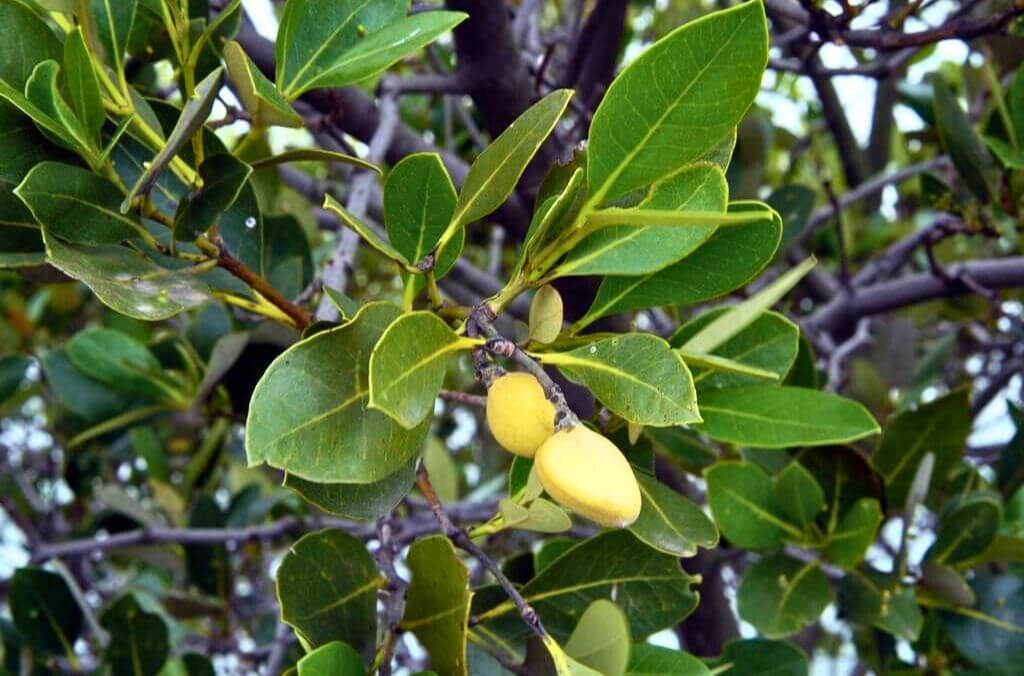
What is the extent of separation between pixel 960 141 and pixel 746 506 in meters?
0.61

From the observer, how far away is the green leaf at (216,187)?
75 centimetres

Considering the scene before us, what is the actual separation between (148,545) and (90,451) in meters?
0.36

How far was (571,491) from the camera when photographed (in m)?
0.60

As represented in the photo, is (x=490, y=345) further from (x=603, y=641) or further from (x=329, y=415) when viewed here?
(x=603, y=641)

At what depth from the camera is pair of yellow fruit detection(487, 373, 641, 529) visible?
60 centimetres

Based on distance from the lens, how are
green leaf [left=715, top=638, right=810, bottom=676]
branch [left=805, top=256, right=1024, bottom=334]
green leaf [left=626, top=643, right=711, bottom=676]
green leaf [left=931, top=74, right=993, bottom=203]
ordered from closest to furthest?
green leaf [left=626, top=643, right=711, bottom=676], green leaf [left=715, top=638, right=810, bottom=676], green leaf [left=931, top=74, right=993, bottom=203], branch [left=805, top=256, right=1024, bottom=334]

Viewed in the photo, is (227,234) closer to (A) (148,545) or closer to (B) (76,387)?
(B) (76,387)

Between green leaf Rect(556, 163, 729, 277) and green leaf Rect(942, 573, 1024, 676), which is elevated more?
green leaf Rect(556, 163, 729, 277)

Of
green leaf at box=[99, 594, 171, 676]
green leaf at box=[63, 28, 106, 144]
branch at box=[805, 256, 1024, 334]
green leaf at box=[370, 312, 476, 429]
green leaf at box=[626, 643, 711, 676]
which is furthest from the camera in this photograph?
branch at box=[805, 256, 1024, 334]

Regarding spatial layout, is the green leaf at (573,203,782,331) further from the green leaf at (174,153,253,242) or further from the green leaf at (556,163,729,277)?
the green leaf at (174,153,253,242)

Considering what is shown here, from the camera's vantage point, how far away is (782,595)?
1.15 meters

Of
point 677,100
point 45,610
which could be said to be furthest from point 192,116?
point 45,610

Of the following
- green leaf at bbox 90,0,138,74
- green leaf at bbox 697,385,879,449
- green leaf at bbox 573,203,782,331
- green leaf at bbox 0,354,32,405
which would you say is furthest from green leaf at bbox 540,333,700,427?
green leaf at bbox 0,354,32,405

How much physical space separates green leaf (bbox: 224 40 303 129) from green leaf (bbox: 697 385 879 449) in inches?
15.8
